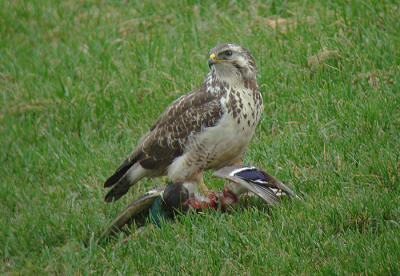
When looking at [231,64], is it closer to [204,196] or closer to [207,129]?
[207,129]

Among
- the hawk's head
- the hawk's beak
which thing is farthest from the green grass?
the hawk's beak

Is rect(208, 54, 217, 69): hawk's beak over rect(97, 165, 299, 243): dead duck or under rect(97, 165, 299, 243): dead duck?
over

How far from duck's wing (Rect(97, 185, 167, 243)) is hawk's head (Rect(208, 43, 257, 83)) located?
1.10m

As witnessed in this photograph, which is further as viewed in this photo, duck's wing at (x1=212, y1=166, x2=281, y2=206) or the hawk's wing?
the hawk's wing

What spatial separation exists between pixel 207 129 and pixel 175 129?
14.4 inches

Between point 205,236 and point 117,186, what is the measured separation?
1.20 m

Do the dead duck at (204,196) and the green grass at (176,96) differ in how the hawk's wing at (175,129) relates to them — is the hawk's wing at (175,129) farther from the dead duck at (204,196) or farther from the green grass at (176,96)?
the green grass at (176,96)

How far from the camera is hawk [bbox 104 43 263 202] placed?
479cm

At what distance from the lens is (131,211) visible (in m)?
4.93

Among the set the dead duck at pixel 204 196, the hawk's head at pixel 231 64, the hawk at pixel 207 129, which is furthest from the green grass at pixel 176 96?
the hawk's head at pixel 231 64

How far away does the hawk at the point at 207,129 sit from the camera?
15.7ft

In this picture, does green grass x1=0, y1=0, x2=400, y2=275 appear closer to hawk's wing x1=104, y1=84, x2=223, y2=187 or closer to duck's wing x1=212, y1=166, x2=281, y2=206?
duck's wing x1=212, y1=166, x2=281, y2=206

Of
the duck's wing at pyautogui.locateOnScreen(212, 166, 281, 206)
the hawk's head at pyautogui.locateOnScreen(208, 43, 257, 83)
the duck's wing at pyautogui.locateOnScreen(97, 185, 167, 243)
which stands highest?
the hawk's head at pyautogui.locateOnScreen(208, 43, 257, 83)

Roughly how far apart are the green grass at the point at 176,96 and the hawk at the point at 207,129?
1.40 feet
